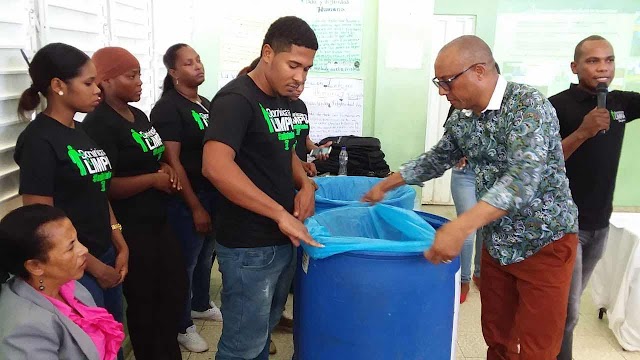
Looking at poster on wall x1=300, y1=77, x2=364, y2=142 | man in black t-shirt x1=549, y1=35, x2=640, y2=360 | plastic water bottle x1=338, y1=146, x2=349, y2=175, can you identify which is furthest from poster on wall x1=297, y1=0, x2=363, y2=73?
man in black t-shirt x1=549, y1=35, x2=640, y2=360

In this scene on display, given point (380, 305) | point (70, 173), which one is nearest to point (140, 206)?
point (70, 173)

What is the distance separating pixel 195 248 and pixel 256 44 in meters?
1.89

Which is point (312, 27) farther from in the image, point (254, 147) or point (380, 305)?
point (380, 305)

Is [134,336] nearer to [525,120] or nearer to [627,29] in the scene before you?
[525,120]

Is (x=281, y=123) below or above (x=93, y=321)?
above

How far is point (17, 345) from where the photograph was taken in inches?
40.4

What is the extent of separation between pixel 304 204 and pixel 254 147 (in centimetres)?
27

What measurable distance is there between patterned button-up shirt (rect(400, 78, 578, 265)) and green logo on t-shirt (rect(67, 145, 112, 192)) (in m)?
1.09

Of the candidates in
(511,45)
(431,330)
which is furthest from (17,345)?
(511,45)

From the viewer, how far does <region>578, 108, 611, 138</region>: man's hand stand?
1.76m

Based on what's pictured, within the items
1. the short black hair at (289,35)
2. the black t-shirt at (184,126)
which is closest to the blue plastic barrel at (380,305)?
the short black hair at (289,35)

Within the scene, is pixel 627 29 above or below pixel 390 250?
above

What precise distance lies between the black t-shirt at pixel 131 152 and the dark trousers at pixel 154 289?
0.05 meters

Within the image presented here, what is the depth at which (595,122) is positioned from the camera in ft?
5.79
